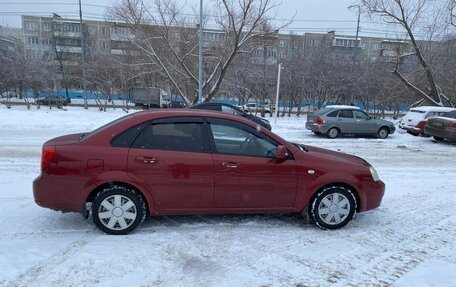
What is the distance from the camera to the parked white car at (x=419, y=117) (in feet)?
50.3

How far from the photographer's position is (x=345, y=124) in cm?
1516

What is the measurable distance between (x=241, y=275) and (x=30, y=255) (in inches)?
90.6

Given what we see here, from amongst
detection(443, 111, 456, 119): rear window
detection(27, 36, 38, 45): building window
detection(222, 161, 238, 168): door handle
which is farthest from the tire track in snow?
detection(27, 36, 38, 45): building window

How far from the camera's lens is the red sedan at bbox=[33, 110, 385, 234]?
3826mm

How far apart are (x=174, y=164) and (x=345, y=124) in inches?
511

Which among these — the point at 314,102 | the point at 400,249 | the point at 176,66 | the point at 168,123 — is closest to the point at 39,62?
the point at 176,66

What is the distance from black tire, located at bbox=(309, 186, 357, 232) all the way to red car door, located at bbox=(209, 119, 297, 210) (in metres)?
0.37

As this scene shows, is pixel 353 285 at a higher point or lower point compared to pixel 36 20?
lower

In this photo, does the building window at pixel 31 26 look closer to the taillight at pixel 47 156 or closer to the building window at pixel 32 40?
the building window at pixel 32 40

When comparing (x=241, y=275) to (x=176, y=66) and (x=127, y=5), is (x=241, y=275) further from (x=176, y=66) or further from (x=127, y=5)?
(x=176, y=66)

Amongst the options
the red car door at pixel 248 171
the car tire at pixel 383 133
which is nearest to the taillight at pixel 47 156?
the red car door at pixel 248 171

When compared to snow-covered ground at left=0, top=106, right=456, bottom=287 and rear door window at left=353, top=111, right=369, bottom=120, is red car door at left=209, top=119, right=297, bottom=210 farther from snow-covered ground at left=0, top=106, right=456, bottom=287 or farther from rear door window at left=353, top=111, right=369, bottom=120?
rear door window at left=353, top=111, right=369, bottom=120

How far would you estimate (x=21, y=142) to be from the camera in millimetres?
11086

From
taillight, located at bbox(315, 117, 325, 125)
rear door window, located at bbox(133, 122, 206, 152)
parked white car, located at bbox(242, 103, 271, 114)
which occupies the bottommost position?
parked white car, located at bbox(242, 103, 271, 114)
